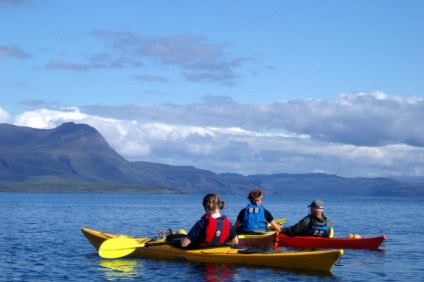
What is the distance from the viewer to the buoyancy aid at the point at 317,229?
29.1m

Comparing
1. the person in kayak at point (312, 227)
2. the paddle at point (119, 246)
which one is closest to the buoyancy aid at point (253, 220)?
the person in kayak at point (312, 227)

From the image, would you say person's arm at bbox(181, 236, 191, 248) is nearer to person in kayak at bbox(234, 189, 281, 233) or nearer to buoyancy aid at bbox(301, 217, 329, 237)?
person in kayak at bbox(234, 189, 281, 233)

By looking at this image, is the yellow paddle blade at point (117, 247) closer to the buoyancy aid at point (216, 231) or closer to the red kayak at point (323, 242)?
the buoyancy aid at point (216, 231)

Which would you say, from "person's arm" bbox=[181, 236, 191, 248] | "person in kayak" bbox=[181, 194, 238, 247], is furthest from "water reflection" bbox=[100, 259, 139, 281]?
"person in kayak" bbox=[181, 194, 238, 247]

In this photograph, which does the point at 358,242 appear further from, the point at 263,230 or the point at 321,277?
the point at 321,277

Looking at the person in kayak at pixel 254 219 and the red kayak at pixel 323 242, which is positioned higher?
the person in kayak at pixel 254 219

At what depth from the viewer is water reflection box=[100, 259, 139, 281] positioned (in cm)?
2420

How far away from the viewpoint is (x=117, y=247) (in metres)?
26.3

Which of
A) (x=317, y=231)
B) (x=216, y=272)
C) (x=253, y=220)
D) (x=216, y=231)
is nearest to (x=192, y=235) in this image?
(x=216, y=231)

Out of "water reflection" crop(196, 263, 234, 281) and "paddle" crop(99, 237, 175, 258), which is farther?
"paddle" crop(99, 237, 175, 258)

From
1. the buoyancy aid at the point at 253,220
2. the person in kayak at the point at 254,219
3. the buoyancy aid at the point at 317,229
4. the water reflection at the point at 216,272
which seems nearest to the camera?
the water reflection at the point at 216,272

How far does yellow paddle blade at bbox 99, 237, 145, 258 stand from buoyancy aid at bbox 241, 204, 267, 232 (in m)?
5.03

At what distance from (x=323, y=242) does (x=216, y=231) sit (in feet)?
24.4

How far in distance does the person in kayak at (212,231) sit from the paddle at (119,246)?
1.85 metres
